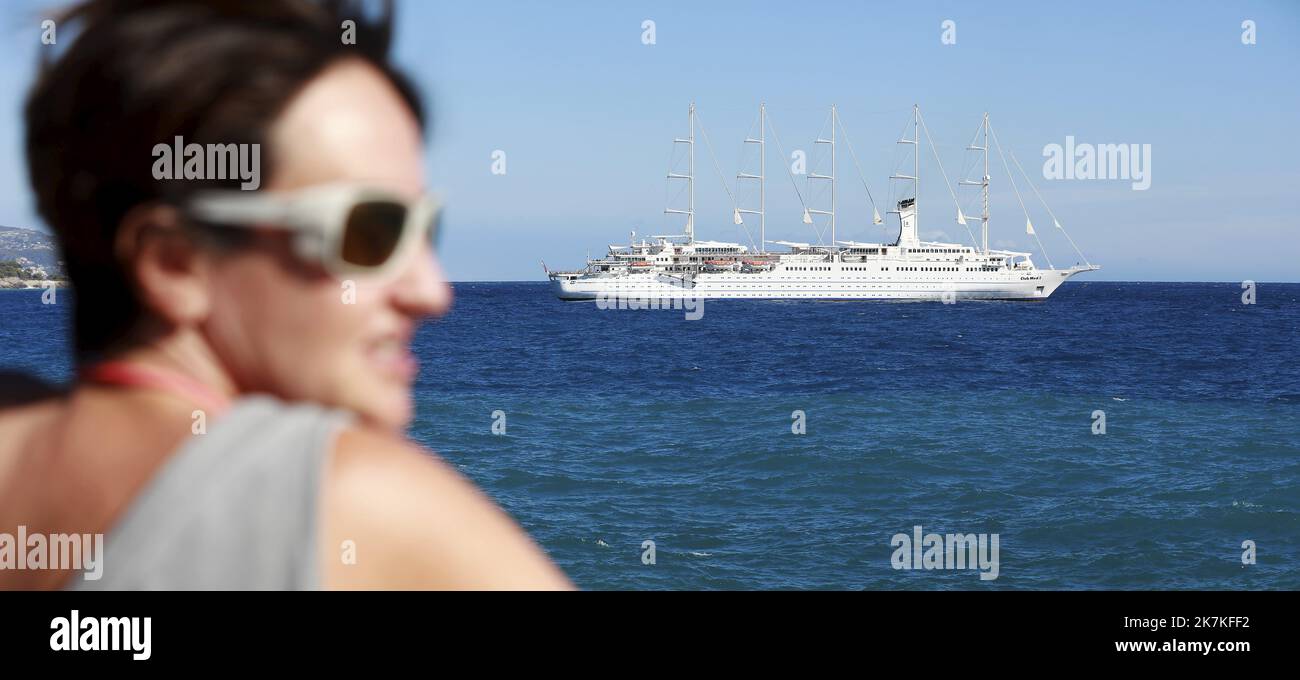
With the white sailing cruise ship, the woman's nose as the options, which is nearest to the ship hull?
the white sailing cruise ship

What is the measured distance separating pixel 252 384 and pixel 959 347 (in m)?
52.7

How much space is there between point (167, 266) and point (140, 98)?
0.11 m

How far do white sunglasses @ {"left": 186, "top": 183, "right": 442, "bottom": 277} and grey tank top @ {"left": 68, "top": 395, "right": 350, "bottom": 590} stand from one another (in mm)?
110

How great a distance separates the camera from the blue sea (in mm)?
17531

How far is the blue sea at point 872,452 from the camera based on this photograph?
17531mm

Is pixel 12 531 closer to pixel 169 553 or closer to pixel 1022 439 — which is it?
pixel 169 553

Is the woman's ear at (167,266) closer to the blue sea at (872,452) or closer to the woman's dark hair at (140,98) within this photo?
the woman's dark hair at (140,98)

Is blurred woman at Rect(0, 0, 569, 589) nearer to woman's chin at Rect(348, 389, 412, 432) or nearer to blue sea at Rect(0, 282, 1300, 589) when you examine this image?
woman's chin at Rect(348, 389, 412, 432)

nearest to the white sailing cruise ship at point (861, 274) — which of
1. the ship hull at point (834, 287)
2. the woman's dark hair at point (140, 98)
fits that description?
the ship hull at point (834, 287)

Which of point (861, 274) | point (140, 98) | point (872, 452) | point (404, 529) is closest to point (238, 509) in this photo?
point (404, 529)

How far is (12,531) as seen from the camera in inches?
27.0
